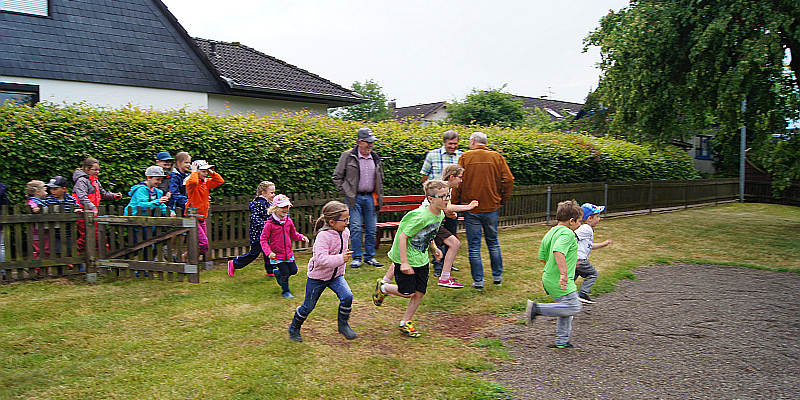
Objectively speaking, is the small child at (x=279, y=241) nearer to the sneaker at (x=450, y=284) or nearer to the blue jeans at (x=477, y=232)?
the sneaker at (x=450, y=284)

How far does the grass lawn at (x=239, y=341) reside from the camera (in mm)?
3846

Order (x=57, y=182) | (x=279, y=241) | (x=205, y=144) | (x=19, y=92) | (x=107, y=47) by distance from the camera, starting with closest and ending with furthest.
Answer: (x=279, y=241) → (x=57, y=182) → (x=205, y=144) → (x=19, y=92) → (x=107, y=47)

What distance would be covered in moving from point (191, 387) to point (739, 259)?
9.87 meters

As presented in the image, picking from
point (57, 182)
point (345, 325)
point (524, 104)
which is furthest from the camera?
point (524, 104)

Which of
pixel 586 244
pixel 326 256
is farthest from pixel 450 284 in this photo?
pixel 326 256

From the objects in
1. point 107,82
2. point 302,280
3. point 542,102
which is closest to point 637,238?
point 302,280

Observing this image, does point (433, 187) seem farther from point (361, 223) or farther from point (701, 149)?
point (701, 149)

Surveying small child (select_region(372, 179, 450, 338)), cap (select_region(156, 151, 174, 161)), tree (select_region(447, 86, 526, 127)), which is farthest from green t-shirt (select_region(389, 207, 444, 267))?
tree (select_region(447, 86, 526, 127))

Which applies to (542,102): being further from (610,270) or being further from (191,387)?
(191,387)

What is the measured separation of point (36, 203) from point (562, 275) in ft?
21.6

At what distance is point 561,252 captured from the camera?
186 inches

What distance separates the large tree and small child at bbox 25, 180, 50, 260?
13.6m

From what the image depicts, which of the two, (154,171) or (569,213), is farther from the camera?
(154,171)

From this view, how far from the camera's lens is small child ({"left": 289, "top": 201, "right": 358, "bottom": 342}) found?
4.71 m
